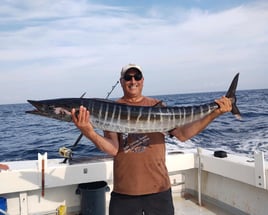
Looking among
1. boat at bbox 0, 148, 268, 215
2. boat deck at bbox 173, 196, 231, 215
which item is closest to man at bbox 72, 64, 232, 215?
boat at bbox 0, 148, 268, 215

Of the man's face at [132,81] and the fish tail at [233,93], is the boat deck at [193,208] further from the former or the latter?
the man's face at [132,81]

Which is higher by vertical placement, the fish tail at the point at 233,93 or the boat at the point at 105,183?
the fish tail at the point at 233,93

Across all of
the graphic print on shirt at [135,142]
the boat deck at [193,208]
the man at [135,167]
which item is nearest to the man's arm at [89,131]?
the man at [135,167]

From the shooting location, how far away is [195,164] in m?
5.35

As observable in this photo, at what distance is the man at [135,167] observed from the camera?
2664mm

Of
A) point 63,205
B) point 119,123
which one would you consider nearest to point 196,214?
point 63,205

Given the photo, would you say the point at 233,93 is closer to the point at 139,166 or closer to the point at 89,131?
the point at 139,166

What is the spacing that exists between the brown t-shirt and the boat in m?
1.91

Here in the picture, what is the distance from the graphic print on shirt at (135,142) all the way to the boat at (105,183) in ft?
6.67

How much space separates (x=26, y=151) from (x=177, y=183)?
7094mm

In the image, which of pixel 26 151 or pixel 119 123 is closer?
pixel 119 123

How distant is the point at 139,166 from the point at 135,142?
0.72ft

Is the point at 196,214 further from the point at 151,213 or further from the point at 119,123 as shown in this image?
the point at 119,123

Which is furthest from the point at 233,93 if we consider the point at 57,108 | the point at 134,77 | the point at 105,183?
the point at 105,183
